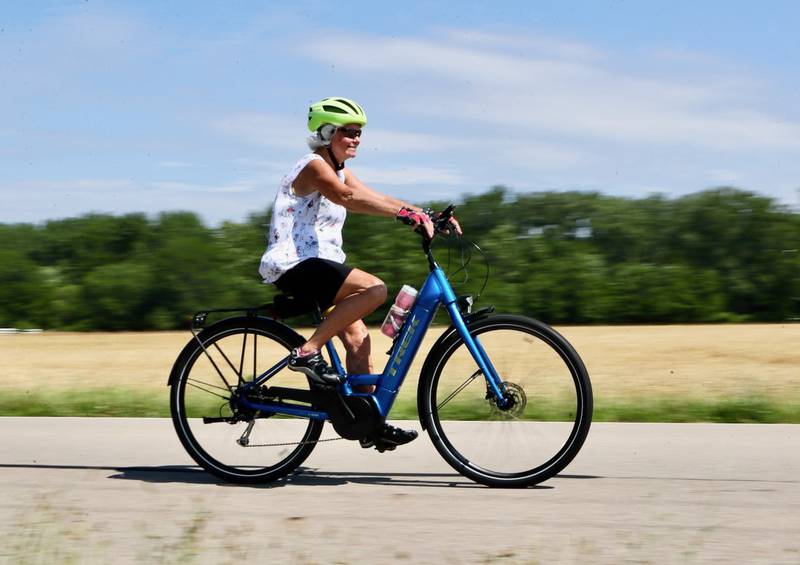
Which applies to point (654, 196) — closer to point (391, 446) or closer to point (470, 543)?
point (391, 446)

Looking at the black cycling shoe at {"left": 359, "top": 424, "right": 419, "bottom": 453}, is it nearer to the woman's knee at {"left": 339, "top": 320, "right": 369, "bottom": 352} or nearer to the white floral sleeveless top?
the woman's knee at {"left": 339, "top": 320, "right": 369, "bottom": 352}

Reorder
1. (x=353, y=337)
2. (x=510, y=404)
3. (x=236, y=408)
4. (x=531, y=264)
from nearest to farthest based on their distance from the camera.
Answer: (x=510, y=404) → (x=353, y=337) → (x=236, y=408) → (x=531, y=264)

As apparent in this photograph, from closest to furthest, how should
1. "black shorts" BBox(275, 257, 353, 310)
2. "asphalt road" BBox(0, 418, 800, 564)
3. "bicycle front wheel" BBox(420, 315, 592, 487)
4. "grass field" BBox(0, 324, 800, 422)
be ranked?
"asphalt road" BBox(0, 418, 800, 564)
"bicycle front wheel" BBox(420, 315, 592, 487)
"black shorts" BBox(275, 257, 353, 310)
"grass field" BBox(0, 324, 800, 422)

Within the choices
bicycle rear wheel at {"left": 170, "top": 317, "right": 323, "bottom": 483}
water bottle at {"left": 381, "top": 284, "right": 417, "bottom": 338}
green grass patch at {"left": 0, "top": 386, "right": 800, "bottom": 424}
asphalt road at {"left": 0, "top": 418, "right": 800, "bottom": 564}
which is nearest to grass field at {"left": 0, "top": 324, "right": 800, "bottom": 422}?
green grass patch at {"left": 0, "top": 386, "right": 800, "bottom": 424}

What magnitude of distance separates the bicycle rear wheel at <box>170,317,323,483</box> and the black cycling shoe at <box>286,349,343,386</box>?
0.40 feet

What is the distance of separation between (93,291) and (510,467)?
37.0 ft

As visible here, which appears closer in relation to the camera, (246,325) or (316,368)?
(316,368)

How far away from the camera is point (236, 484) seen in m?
5.77

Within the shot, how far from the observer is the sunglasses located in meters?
5.60

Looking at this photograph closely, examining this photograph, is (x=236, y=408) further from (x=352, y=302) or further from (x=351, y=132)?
(x=351, y=132)

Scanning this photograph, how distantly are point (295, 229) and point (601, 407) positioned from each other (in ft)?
11.9

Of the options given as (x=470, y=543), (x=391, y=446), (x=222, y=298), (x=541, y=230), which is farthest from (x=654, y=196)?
(x=470, y=543)

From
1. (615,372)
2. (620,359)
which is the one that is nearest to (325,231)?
(615,372)

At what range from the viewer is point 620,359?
Result: 11617mm
